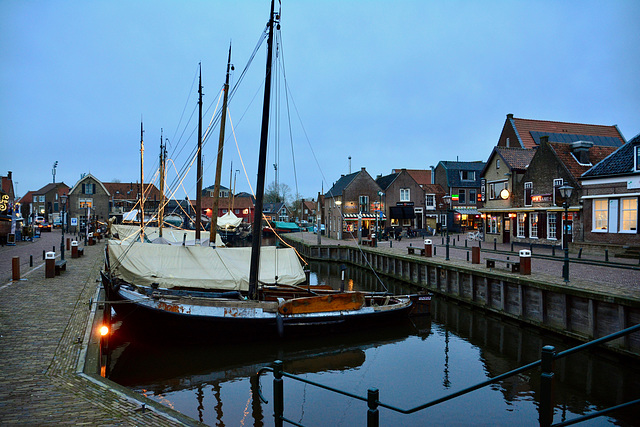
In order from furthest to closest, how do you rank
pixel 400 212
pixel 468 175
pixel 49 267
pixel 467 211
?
pixel 468 175 → pixel 467 211 → pixel 400 212 → pixel 49 267

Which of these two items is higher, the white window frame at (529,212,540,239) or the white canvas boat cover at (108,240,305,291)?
the white window frame at (529,212,540,239)

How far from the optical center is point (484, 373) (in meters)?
12.4

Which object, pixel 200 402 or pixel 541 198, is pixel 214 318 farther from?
pixel 541 198

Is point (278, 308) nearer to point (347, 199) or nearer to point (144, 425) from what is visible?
point (144, 425)

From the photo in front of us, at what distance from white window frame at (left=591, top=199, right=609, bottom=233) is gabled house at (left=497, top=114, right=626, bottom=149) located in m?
21.4

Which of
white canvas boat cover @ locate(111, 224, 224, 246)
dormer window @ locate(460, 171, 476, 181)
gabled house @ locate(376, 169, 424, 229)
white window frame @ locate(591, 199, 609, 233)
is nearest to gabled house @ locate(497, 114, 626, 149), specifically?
dormer window @ locate(460, 171, 476, 181)

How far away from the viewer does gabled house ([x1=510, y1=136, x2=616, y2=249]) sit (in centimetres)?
3005

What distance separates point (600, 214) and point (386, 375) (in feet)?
73.8

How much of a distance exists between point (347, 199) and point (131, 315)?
131 ft

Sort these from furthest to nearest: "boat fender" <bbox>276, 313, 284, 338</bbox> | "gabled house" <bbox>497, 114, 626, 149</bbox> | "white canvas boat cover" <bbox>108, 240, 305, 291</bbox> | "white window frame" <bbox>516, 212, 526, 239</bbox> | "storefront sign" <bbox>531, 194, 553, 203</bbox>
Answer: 1. "gabled house" <bbox>497, 114, 626, 149</bbox>
2. "white window frame" <bbox>516, 212, 526, 239</bbox>
3. "storefront sign" <bbox>531, 194, 553, 203</bbox>
4. "white canvas boat cover" <bbox>108, 240, 305, 291</bbox>
5. "boat fender" <bbox>276, 313, 284, 338</bbox>

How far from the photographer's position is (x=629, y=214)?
24609 mm

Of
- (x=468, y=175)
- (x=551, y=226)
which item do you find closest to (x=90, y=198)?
(x=468, y=175)

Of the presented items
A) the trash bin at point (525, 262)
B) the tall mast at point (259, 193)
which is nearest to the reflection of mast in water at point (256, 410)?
the tall mast at point (259, 193)

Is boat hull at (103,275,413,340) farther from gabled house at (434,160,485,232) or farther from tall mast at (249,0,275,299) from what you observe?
gabled house at (434,160,485,232)
